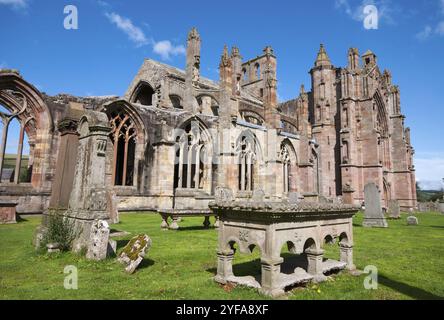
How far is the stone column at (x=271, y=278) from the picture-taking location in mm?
3719

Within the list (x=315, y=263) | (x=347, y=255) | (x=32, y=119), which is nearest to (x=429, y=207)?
(x=347, y=255)

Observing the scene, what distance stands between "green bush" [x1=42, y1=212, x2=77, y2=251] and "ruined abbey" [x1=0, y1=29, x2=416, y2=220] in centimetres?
75

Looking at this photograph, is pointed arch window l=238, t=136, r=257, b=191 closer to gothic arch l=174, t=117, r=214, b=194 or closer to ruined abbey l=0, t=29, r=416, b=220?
ruined abbey l=0, t=29, r=416, b=220

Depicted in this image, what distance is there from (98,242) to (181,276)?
1995 millimetres

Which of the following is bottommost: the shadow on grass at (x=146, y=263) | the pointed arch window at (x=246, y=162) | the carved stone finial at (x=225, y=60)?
the shadow on grass at (x=146, y=263)

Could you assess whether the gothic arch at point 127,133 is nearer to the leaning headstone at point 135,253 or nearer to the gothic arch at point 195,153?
the gothic arch at point 195,153

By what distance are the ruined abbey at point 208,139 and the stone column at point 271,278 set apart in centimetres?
415

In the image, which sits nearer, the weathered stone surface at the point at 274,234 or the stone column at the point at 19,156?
the weathered stone surface at the point at 274,234

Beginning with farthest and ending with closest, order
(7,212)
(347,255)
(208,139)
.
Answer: (208,139) → (7,212) → (347,255)

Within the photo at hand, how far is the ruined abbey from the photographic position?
1352 cm

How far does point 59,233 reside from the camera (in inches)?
252

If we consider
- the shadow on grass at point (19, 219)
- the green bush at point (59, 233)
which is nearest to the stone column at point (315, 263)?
the green bush at point (59, 233)

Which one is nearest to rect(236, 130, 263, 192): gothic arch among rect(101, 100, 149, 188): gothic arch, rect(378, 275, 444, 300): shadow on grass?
rect(101, 100, 149, 188): gothic arch

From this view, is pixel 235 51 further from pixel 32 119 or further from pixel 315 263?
pixel 315 263
